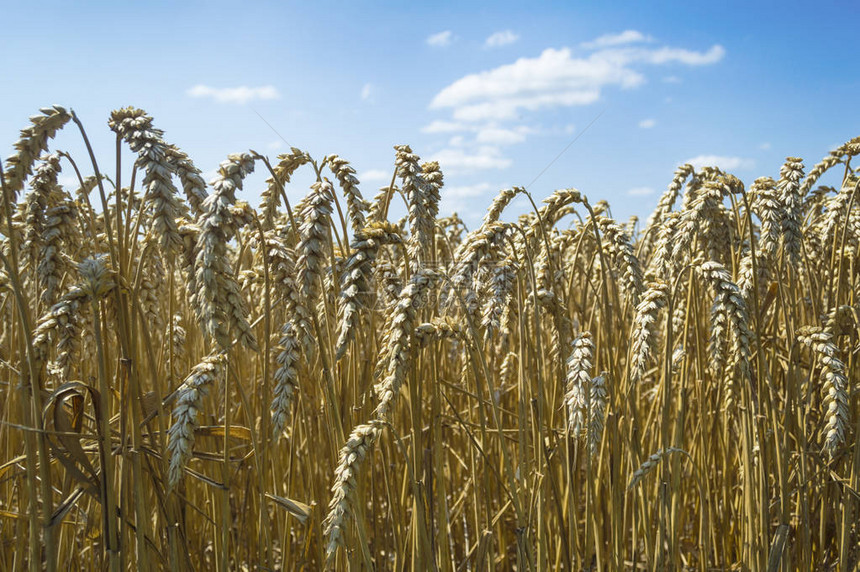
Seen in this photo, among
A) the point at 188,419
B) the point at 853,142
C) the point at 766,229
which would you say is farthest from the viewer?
the point at 853,142

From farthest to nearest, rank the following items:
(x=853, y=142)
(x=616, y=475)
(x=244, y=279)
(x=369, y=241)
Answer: (x=853, y=142)
(x=244, y=279)
(x=616, y=475)
(x=369, y=241)

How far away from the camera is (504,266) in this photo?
1604 mm

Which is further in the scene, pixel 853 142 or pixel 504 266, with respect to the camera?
pixel 853 142

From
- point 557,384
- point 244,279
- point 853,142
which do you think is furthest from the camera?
point 853,142

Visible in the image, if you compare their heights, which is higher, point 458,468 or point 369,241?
point 369,241

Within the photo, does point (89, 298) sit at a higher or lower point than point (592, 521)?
higher

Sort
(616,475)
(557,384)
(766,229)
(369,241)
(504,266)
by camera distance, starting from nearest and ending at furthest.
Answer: (369,241), (504,266), (616,475), (766,229), (557,384)

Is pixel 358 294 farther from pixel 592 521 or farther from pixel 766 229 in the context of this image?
pixel 766 229

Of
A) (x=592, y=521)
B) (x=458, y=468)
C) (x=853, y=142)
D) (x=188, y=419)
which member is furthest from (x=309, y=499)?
(x=853, y=142)

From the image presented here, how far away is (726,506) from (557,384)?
0.82 metres

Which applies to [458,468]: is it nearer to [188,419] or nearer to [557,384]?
[557,384]

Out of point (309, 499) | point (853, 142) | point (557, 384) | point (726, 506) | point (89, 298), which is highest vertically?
point (853, 142)

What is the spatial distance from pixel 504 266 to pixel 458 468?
62.3 inches

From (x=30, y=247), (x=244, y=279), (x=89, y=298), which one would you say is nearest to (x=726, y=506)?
(x=244, y=279)
